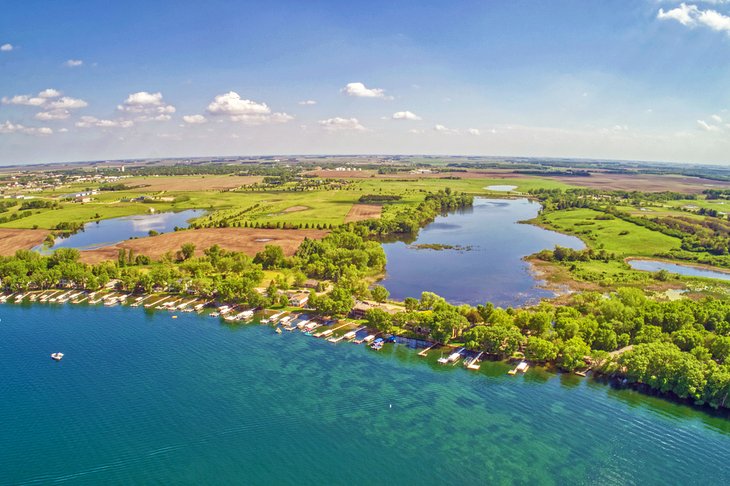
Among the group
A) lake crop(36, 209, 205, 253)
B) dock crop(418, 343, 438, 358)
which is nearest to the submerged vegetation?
dock crop(418, 343, 438, 358)

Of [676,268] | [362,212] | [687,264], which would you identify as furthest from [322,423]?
[362,212]

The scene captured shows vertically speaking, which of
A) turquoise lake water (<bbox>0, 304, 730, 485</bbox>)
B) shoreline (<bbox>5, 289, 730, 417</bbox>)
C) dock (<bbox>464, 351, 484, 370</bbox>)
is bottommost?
turquoise lake water (<bbox>0, 304, 730, 485</bbox>)

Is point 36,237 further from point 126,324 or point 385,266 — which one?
point 385,266

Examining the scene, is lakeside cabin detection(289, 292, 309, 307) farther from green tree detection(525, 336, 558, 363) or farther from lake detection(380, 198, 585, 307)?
green tree detection(525, 336, 558, 363)

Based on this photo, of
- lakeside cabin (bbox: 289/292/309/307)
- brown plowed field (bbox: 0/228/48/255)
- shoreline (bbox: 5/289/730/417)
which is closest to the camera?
shoreline (bbox: 5/289/730/417)

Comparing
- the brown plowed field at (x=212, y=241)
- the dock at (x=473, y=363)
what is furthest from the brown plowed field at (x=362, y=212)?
the dock at (x=473, y=363)

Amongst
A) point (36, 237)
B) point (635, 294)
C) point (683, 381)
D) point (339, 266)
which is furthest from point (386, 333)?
point (36, 237)

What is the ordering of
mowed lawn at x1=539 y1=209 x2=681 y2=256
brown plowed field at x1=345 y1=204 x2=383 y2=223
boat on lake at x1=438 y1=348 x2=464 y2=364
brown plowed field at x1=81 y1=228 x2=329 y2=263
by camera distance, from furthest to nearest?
1. brown plowed field at x1=345 y1=204 x2=383 y2=223
2. mowed lawn at x1=539 y1=209 x2=681 y2=256
3. brown plowed field at x1=81 y1=228 x2=329 y2=263
4. boat on lake at x1=438 y1=348 x2=464 y2=364

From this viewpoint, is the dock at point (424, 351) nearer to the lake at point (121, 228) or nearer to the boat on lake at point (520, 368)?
the boat on lake at point (520, 368)
